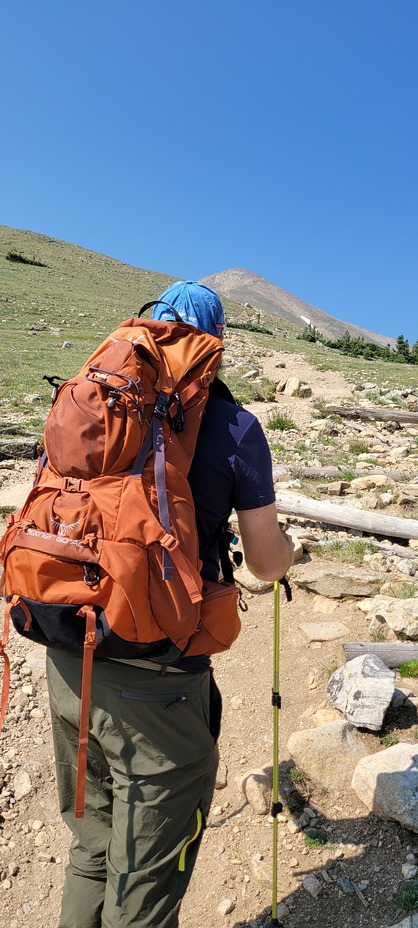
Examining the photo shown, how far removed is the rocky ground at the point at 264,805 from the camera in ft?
9.97

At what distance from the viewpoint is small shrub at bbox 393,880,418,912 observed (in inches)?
108

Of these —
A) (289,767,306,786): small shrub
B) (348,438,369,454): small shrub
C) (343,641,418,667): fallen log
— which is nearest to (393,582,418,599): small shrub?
(343,641,418,667): fallen log

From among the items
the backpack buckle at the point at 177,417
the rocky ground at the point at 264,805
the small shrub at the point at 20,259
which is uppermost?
the small shrub at the point at 20,259

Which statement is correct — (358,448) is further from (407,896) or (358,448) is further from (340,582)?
(407,896)

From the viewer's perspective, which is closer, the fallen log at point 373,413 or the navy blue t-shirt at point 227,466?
the navy blue t-shirt at point 227,466

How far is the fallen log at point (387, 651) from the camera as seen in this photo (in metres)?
4.33

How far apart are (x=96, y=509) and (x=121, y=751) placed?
2.62 feet

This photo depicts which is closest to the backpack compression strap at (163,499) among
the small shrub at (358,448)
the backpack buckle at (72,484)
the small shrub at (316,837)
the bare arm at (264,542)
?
the backpack buckle at (72,484)

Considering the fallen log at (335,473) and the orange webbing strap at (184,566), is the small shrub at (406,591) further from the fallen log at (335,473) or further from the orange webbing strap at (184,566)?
the orange webbing strap at (184,566)

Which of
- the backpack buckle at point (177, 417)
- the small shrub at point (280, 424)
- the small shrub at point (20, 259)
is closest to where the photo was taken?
the backpack buckle at point (177, 417)

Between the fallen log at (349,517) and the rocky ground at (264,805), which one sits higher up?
the fallen log at (349,517)

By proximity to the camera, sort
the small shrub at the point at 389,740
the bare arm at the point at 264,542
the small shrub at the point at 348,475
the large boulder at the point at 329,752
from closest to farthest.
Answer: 1. the bare arm at the point at 264,542
2. the large boulder at the point at 329,752
3. the small shrub at the point at 389,740
4. the small shrub at the point at 348,475

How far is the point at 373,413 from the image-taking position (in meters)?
14.0

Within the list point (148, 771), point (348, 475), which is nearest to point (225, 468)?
point (148, 771)
